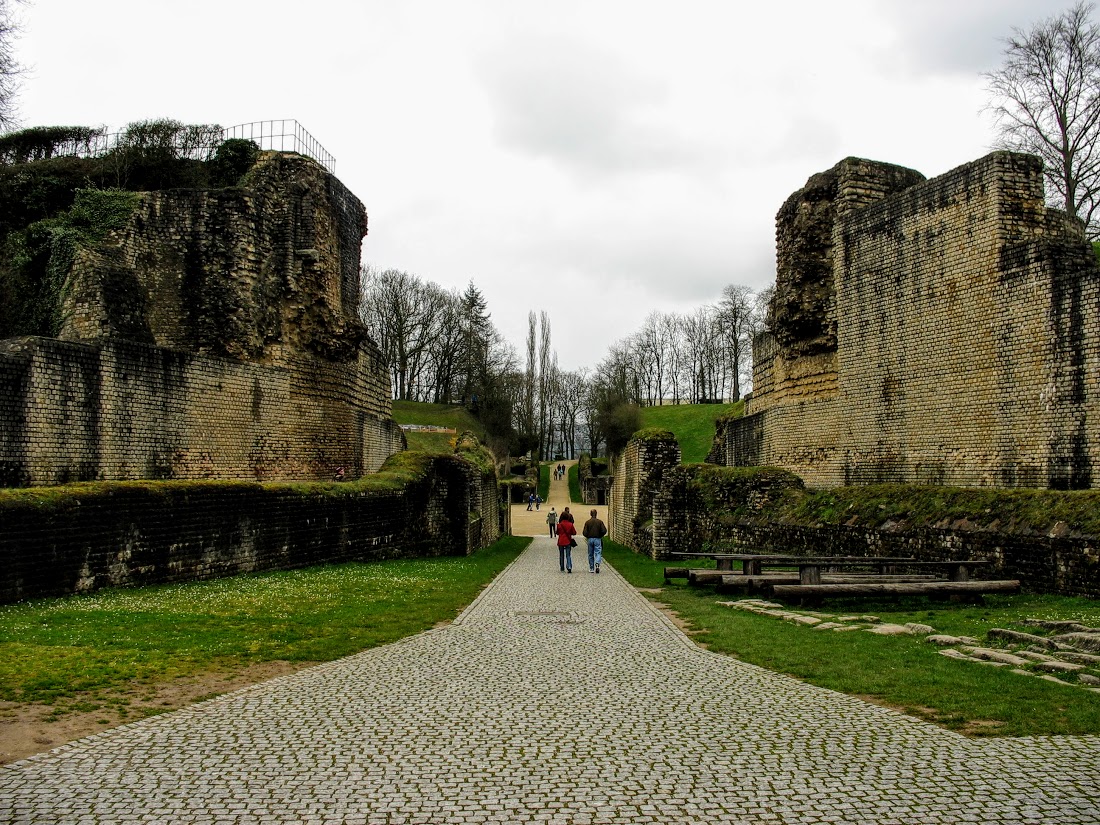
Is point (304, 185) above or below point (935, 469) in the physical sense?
above

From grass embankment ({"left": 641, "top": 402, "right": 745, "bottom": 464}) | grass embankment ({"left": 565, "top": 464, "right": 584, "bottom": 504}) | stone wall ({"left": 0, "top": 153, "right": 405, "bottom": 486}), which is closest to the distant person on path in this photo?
stone wall ({"left": 0, "top": 153, "right": 405, "bottom": 486})

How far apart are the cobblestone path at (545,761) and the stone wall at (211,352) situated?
1059 centimetres

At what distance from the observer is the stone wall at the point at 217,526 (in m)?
9.58

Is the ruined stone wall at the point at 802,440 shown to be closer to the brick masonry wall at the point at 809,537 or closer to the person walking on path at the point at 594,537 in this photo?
the brick masonry wall at the point at 809,537

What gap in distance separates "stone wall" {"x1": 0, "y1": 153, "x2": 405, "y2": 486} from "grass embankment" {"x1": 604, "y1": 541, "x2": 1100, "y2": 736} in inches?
447

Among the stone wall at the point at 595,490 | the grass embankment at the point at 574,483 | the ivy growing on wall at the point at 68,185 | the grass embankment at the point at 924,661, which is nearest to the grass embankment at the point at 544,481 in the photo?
the grass embankment at the point at 574,483

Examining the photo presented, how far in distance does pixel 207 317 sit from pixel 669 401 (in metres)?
61.5

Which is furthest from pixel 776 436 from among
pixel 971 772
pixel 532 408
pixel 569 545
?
pixel 532 408

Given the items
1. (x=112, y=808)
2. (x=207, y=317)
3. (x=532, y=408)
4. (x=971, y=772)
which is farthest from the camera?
(x=532, y=408)

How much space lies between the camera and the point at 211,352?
798 inches

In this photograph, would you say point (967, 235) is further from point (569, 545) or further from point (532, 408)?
point (532, 408)

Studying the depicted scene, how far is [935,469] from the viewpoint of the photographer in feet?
53.4

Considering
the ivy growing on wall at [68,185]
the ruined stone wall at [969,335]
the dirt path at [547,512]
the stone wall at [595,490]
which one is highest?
the ivy growing on wall at [68,185]

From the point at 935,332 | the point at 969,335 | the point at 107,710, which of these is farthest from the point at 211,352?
the point at 969,335
